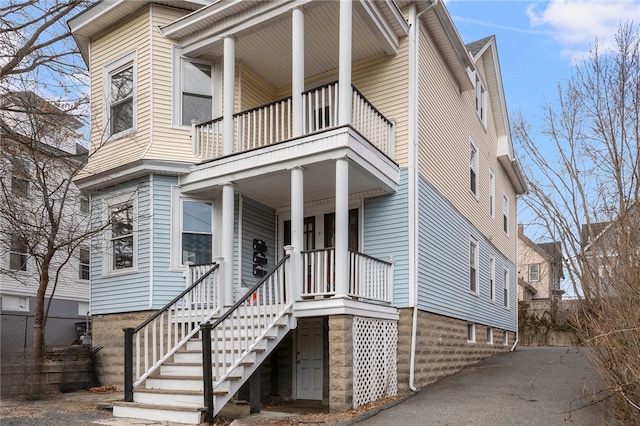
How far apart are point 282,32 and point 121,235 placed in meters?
5.38

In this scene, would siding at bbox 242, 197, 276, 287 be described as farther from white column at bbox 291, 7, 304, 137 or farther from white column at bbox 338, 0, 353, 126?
white column at bbox 338, 0, 353, 126

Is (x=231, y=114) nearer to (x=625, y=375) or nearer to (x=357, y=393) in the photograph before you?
(x=357, y=393)

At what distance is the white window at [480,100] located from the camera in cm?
1739

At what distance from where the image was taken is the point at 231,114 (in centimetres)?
1075

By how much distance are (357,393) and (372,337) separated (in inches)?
39.9

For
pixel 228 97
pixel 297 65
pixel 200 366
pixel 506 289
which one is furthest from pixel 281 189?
pixel 506 289

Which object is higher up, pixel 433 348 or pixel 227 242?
pixel 227 242

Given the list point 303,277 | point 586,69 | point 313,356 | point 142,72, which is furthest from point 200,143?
point 586,69

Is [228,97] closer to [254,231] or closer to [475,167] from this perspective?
[254,231]

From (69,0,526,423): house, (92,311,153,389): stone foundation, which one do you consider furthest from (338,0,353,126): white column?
(92,311,153,389): stone foundation

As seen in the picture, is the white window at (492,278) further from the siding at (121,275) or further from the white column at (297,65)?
the siding at (121,275)

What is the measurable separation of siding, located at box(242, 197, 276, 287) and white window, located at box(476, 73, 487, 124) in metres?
8.23

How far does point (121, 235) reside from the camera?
11781mm

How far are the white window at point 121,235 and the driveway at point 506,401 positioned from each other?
6.23 metres
